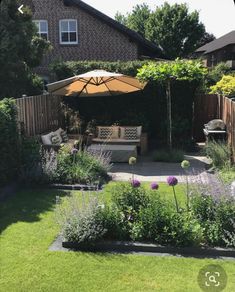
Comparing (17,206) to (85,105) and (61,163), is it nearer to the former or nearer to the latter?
(61,163)

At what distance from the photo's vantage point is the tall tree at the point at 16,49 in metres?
15.3

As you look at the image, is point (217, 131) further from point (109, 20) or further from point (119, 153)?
point (109, 20)

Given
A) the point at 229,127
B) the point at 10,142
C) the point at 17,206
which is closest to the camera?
the point at 17,206

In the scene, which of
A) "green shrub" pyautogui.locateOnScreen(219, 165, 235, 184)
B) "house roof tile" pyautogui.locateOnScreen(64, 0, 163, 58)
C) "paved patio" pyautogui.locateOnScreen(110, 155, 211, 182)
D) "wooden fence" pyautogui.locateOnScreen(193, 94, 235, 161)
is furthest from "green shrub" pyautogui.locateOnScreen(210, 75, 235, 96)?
"green shrub" pyautogui.locateOnScreen(219, 165, 235, 184)

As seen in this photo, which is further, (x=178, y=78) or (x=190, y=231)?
(x=178, y=78)

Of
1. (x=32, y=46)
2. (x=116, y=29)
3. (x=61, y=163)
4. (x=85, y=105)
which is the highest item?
(x=116, y=29)

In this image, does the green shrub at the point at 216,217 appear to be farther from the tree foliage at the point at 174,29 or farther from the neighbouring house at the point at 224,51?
the tree foliage at the point at 174,29

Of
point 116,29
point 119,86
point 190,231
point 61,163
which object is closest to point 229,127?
point 119,86

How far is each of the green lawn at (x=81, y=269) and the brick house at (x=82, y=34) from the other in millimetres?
19173

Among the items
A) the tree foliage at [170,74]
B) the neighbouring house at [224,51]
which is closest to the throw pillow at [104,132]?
the tree foliage at [170,74]

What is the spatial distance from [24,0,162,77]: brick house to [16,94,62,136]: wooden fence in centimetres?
973

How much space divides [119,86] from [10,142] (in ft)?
19.1

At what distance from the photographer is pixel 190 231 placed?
5758 millimetres

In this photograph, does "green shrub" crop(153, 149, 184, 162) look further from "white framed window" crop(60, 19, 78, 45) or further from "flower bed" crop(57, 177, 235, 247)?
"white framed window" crop(60, 19, 78, 45)
